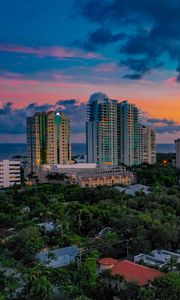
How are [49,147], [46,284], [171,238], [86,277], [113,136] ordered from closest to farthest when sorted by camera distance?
1. [46,284]
2. [86,277]
3. [171,238]
4. [49,147]
5. [113,136]

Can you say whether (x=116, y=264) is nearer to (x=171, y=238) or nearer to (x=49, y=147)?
(x=171, y=238)

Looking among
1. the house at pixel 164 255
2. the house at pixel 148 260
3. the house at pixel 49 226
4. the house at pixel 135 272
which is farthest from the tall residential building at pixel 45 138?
the house at pixel 135 272

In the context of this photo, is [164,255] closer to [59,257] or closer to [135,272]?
[135,272]

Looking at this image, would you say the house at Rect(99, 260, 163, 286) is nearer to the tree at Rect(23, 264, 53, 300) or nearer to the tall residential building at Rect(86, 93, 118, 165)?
the tree at Rect(23, 264, 53, 300)

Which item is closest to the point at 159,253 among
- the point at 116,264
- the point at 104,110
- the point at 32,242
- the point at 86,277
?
the point at 116,264

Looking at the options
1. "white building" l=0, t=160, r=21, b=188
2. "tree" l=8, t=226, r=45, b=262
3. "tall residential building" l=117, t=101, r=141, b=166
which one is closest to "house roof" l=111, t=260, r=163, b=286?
"tree" l=8, t=226, r=45, b=262

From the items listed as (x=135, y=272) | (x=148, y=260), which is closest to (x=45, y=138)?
(x=148, y=260)
